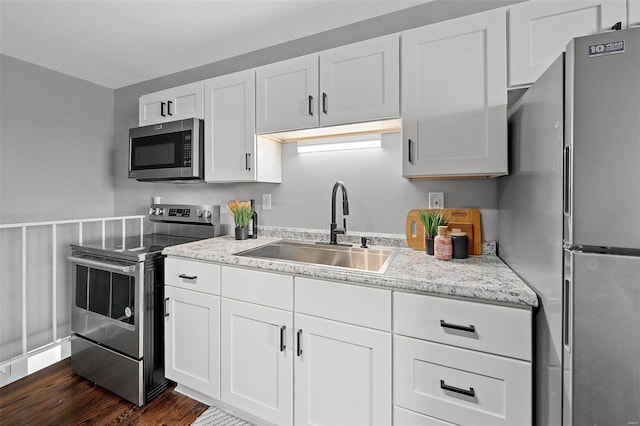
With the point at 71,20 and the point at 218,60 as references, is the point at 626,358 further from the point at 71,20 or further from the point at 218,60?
the point at 71,20

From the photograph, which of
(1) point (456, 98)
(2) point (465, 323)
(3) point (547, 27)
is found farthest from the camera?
(1) point (456, 98)

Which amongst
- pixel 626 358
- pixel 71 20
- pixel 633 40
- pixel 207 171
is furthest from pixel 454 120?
pixel 71 20

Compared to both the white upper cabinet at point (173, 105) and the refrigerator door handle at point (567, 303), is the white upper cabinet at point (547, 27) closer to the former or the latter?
the refrigerator door handle at point (567, 303)

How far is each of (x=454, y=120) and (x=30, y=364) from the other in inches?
130

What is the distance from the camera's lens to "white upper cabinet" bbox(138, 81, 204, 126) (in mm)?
2125

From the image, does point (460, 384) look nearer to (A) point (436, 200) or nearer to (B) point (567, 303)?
(B) point (567, 303)

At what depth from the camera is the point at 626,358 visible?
0.71 m

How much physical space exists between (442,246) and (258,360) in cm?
112

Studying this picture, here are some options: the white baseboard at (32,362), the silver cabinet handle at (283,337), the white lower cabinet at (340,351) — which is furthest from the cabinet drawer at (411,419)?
the white baseboard at (32,362)

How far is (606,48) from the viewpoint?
71 centimetres

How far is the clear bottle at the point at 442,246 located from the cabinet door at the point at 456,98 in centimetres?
31

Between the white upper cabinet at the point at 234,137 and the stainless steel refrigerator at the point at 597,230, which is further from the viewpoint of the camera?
the white upper cabinet at the point at 234,137

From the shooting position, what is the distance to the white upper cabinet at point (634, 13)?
1088mm

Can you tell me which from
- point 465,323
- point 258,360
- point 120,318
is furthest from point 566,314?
point 120,318
